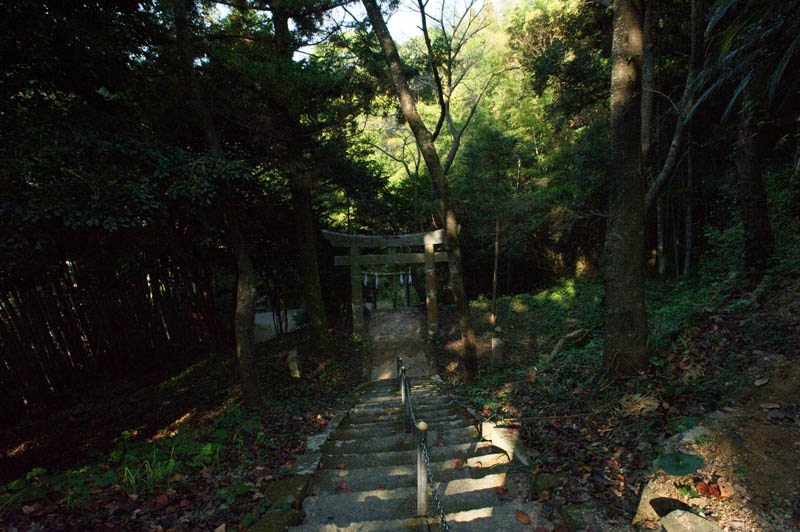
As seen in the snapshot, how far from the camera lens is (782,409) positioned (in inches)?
103

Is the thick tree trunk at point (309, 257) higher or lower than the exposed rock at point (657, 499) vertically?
higher

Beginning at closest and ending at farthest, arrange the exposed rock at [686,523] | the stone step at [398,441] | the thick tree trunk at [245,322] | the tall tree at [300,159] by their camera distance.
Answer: the exposed rock at [686,523] → the stone step at [398,441] → the thick tree trunk at [245,322] → the tall tree at [300,159]

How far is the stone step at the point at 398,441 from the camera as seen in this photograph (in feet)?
13.0

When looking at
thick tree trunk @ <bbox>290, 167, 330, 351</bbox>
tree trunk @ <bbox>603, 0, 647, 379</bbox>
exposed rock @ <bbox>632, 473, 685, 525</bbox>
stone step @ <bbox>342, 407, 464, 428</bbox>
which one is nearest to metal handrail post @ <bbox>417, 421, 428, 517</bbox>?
exposed rock @ <bbox>632, 473, 685, 525</bbox>

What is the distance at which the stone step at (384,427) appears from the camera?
4.43 m

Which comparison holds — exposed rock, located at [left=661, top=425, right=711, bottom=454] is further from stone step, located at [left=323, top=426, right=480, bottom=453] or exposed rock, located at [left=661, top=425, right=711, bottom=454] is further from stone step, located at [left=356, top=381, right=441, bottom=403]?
stone step, located at [left=356, top=381, right=441, bottom=403]

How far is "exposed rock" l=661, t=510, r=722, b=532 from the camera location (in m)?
1.88

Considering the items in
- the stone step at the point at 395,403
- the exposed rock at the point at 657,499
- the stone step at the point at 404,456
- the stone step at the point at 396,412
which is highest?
the exposed rock at the point at 657,499

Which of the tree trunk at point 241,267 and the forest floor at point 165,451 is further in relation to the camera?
the tree trunk at point 241,267

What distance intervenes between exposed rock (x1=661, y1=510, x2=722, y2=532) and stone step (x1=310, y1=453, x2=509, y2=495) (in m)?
1.32

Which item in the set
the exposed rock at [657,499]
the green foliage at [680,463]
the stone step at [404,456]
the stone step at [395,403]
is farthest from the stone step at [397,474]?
the stone step at [395,403]

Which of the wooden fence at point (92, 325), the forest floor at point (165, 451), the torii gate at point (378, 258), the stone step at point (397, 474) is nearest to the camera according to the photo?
the forest floor at point (165, 451)

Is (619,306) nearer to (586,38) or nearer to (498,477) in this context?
(498,477)

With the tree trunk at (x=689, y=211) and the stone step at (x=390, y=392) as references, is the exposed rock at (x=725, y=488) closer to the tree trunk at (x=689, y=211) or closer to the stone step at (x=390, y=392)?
the stone step at (x=390, y=392)
